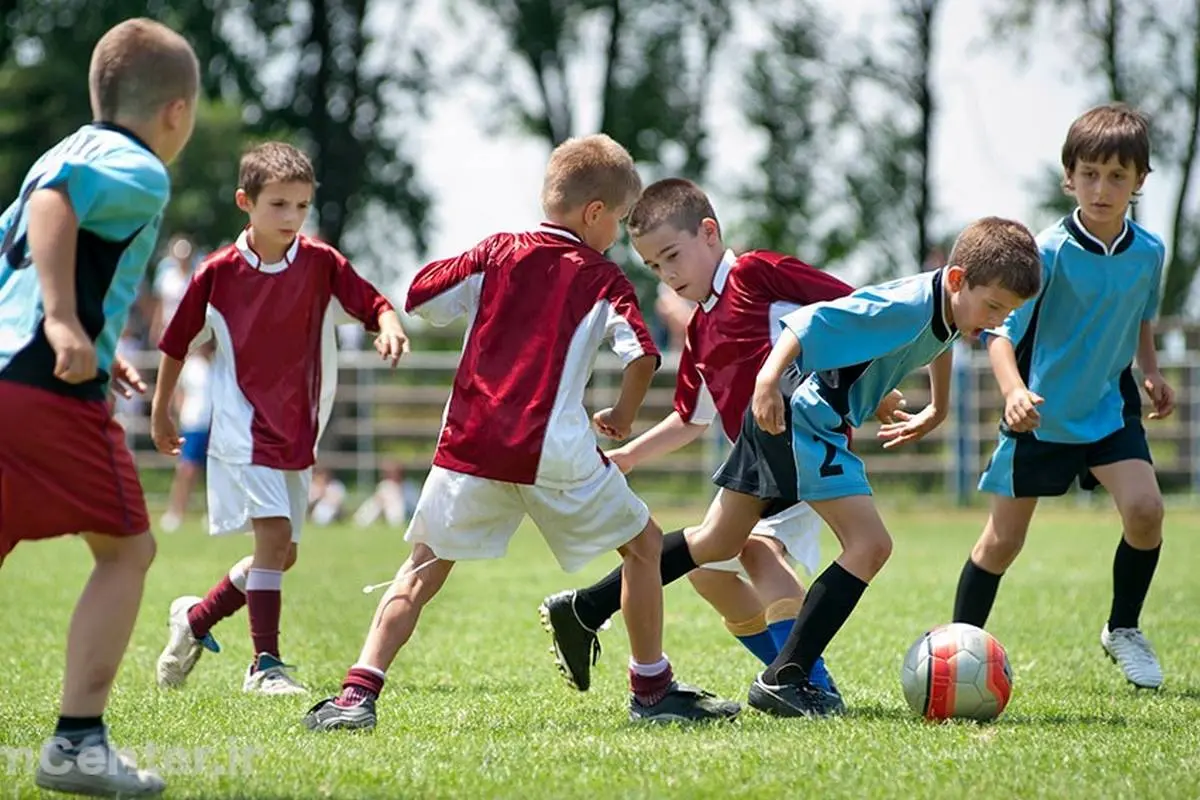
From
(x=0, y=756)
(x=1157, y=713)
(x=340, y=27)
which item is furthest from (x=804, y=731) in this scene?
(x=340, y=27)

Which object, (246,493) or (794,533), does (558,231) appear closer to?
(794,533)

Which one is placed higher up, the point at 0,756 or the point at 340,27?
the point at 340,27

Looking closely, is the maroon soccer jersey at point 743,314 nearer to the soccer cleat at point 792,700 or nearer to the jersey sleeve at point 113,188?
the soccer cleat at point 792,700

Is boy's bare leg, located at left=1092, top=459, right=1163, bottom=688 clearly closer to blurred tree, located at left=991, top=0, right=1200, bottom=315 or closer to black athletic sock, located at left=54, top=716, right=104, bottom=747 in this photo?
black athletic sock, located at left=54, top=716, right=104, bottom=747

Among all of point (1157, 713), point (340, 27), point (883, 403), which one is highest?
point (340, 27)

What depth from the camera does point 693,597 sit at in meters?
9.98

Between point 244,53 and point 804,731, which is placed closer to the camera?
point 804,731

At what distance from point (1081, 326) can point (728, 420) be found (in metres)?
1.50

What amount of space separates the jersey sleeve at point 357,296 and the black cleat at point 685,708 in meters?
1.98

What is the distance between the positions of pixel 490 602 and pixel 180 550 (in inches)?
183

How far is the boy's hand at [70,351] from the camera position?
380 cm

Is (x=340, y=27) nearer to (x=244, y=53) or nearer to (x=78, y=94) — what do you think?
(x=244, y=53)

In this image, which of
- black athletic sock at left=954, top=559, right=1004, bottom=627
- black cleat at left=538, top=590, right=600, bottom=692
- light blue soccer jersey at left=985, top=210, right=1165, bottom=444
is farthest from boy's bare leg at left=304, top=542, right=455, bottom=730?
light blue soccer jersey at left=985, top=210, right=1165, bottom=444

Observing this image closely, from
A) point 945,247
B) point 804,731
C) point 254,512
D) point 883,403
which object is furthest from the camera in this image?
point 945,247
